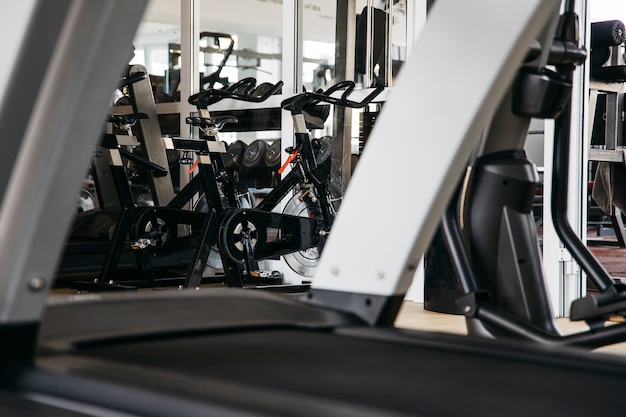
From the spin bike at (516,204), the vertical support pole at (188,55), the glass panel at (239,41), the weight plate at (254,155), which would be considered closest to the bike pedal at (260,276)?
the weight plate at (254,155)

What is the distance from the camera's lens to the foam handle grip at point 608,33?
4.71m


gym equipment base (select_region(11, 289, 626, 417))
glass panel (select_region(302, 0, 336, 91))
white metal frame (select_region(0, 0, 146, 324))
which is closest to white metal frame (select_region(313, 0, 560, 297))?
gym equipment base (select_region(11, 289, 626, 417))

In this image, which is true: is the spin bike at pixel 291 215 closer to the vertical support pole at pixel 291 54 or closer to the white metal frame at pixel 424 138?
the vertical support pole at pixel 291 54

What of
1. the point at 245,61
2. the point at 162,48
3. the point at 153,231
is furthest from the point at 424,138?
the point at 162,48

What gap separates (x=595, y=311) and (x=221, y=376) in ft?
3.36

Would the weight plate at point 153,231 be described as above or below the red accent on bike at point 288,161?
below

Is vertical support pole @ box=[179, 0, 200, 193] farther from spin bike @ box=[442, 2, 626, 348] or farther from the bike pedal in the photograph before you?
spin bike @ box=[442, 2, 626, 348]

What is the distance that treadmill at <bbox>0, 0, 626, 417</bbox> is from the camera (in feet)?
3.56

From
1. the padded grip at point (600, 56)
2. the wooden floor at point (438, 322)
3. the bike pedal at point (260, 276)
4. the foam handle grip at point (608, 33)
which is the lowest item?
the wooden floor at point (438, 322)

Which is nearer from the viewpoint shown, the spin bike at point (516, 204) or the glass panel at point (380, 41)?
the spin bike at point (516, 204)

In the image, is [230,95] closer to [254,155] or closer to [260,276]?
[254,155]

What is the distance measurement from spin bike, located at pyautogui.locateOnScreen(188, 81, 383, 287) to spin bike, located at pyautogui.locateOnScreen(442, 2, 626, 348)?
8.08 feet

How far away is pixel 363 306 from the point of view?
5.68 feet

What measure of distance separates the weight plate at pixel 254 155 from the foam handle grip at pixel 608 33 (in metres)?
2.01
